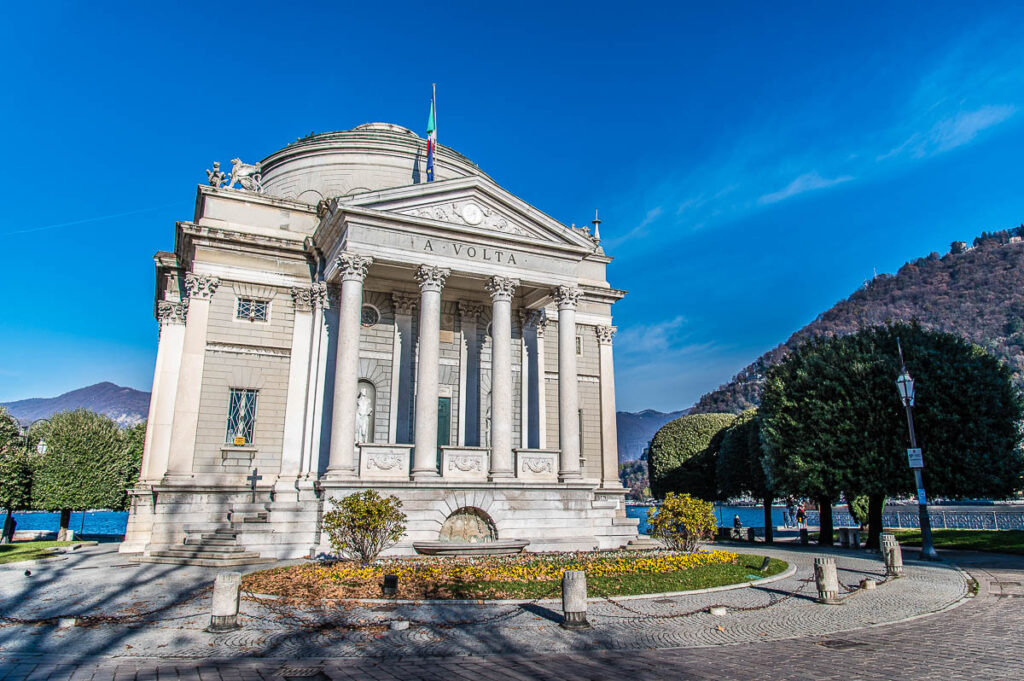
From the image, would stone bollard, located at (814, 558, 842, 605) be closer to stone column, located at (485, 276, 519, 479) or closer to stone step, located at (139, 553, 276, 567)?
stone column, located at (485, 276, 519, 479)

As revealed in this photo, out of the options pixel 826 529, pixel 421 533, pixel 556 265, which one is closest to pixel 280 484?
pixel 421 533

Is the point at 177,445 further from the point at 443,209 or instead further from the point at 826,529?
the point at 826,529

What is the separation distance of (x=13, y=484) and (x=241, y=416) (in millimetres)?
24093

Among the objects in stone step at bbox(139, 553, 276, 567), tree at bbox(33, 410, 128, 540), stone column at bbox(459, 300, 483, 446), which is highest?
stone column at bbox(459, 300, 483, 446)

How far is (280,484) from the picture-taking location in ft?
79.6

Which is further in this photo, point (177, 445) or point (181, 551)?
point (177, 445)

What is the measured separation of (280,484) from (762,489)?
2907 centimetres

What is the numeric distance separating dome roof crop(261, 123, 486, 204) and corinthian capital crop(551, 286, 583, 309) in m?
8.81

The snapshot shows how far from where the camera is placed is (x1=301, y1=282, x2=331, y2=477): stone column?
25.0 meters

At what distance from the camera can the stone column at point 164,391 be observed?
24.5 metres

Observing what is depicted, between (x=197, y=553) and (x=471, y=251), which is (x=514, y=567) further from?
(x=471, y=251)

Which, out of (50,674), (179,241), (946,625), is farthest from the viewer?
(179,241)

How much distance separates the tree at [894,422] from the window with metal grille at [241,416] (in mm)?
22868

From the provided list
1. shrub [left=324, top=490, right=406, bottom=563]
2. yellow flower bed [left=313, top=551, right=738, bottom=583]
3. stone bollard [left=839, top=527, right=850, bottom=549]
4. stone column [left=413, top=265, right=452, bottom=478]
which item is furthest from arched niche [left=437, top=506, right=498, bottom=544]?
stone bollard [left=839, top=527, right=850, bottom=549]
